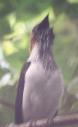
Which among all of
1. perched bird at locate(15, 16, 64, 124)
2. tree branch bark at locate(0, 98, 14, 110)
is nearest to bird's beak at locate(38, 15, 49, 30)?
perched bird at locate(15, 16, 64, 124)

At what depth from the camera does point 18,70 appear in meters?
0.67

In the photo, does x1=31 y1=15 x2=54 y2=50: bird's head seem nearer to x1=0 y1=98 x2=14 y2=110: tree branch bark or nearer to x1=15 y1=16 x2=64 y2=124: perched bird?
x1=15 y1=16 x2=64 y2=124: perched bird

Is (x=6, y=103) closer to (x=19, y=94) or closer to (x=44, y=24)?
(x=19, y=94)

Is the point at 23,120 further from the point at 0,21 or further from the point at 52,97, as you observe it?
the point at 0,21

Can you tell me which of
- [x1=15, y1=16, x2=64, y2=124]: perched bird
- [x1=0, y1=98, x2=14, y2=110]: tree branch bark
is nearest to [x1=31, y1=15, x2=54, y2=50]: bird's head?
[x1=15, y1=16, x2=64, y2=124]: perched bird

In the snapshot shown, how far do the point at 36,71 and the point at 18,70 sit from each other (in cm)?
5

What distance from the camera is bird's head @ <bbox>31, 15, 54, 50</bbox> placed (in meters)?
0.66

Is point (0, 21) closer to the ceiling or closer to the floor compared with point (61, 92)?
closer to the ceiling

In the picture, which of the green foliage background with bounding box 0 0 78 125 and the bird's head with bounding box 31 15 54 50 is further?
the bird's head with bounding box 31 15 54 50

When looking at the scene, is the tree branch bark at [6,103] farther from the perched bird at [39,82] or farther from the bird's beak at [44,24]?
the bird's beak at [44,24]

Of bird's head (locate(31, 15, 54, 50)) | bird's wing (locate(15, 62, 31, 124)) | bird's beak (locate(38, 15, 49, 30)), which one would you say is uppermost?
bird's beak (locate(38, 15, 49, 30))

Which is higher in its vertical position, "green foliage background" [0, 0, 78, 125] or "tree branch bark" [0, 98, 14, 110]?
"green foliage background" [0, 0, 78, 125]

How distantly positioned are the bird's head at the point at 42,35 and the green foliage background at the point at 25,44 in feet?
0.06

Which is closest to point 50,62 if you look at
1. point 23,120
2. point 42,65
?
point 42,65
